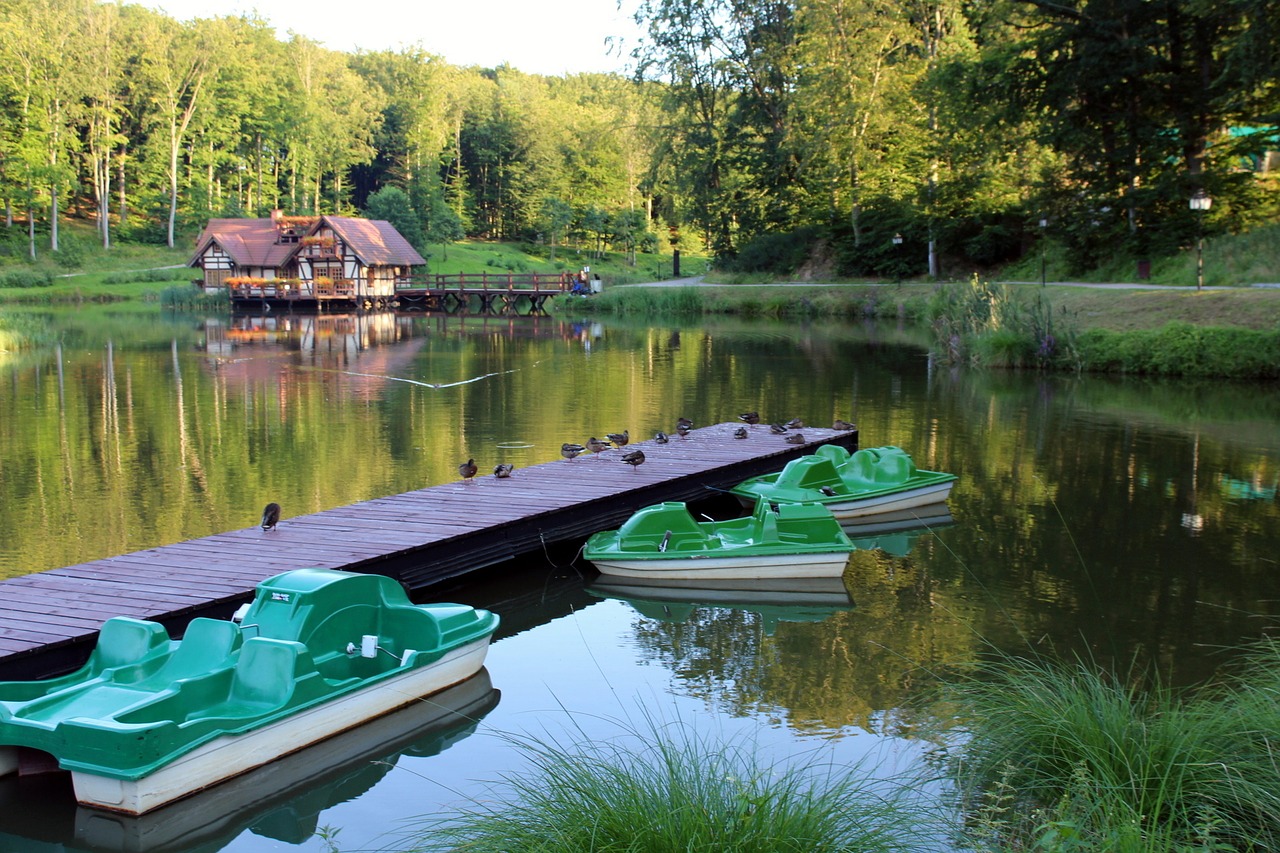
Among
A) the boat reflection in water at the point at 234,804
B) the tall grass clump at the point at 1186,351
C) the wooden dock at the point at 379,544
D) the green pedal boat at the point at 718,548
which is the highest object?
the tall grass clump at the point at 1186,351

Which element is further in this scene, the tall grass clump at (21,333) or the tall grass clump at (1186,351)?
the tall grass clump at (21,333)

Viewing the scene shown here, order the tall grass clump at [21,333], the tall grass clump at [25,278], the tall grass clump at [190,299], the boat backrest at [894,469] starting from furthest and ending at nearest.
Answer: the tall grass clump at [25,278], the tall grass clump at [190,299], the tall grass clump at [21,333], the boat backrest at [894,469]

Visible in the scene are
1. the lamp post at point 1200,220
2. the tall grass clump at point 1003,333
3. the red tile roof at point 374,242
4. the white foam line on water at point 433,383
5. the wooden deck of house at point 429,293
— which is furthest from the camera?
the red tile roof at point 374,242

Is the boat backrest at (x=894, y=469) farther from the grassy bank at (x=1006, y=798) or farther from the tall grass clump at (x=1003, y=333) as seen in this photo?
the tall grass clump at (x=1003, y=333)

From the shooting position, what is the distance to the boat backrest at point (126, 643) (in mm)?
7758

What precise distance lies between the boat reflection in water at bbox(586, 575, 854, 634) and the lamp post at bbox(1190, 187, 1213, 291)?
23210 mm

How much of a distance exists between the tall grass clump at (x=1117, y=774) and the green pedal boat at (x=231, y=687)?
4041 millimetres

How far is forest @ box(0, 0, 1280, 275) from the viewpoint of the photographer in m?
36.3

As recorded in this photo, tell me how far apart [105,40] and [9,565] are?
242ft

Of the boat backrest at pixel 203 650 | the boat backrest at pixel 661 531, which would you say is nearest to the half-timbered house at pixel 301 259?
the boat backrest at pixel 661 531

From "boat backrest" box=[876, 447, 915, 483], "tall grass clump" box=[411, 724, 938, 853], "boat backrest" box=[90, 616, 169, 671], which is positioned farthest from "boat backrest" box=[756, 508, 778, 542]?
"tall grass clump" box=[411, 724, 938, 853]

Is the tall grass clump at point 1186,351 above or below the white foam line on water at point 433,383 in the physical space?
above

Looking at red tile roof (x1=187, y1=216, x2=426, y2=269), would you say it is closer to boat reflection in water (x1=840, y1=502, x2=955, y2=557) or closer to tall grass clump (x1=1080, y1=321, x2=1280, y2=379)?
tall grass clump (x1=1080, y1=321, x2=1280, y2=379)

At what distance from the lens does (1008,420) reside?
859 inches
